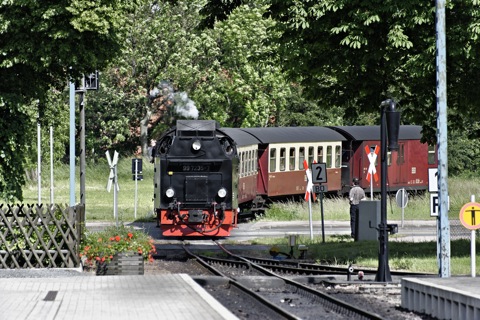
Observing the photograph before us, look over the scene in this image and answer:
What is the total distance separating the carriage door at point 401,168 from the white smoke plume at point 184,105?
25324 millimetres

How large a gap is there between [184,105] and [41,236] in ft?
187

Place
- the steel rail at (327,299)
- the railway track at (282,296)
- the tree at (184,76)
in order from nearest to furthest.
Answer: the steel rail at (327,299), the railway track at (282,296), the tree at (184,76)

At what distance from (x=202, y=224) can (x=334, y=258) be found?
8.30 meters

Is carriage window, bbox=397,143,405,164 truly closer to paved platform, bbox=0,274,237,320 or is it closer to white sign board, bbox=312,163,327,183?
white sign board, bbox=312,163,327,183

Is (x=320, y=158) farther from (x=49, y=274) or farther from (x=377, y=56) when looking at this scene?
(x=49, y=274)

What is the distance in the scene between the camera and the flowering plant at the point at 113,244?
2403 centimetres

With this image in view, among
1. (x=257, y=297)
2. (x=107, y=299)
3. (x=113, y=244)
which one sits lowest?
(x=257, y=297)

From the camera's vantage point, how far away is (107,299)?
18078 millimetres

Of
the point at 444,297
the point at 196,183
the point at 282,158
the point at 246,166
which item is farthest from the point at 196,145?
the point at 444,297

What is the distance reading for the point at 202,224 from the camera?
121ft

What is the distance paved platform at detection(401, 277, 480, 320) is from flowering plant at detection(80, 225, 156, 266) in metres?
7.55

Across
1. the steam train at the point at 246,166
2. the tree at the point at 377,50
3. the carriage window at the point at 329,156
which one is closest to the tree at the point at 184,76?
the steam train at the point at 246,166

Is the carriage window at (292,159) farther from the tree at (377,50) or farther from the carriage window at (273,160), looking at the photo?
the tree at (377,50)

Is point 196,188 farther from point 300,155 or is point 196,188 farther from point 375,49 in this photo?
point 300,155
